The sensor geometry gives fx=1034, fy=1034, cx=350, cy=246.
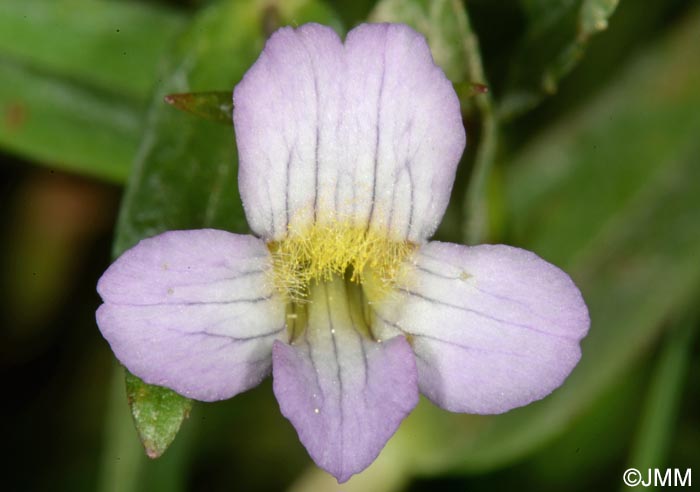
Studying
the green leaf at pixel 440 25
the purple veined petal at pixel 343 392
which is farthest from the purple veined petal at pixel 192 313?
the green leaf at pixel 440 25

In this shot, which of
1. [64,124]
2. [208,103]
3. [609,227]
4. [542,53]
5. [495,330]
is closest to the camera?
[495,330]

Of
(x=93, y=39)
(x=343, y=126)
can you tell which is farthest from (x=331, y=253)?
(x=93, y=39)

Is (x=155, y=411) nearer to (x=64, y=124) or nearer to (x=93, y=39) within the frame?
(x=64, y=124)

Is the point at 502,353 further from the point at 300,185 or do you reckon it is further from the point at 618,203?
the point at 618,203

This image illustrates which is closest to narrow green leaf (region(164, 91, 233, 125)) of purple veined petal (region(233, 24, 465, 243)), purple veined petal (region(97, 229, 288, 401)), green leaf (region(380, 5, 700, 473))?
purple veined petal (region(233, 24, 465, 243))

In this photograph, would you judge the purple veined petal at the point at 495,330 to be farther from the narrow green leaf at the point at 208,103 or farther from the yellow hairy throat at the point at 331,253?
the narrow green leaf at the point at 208,103

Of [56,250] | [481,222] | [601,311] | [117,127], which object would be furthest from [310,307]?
[56,250]
